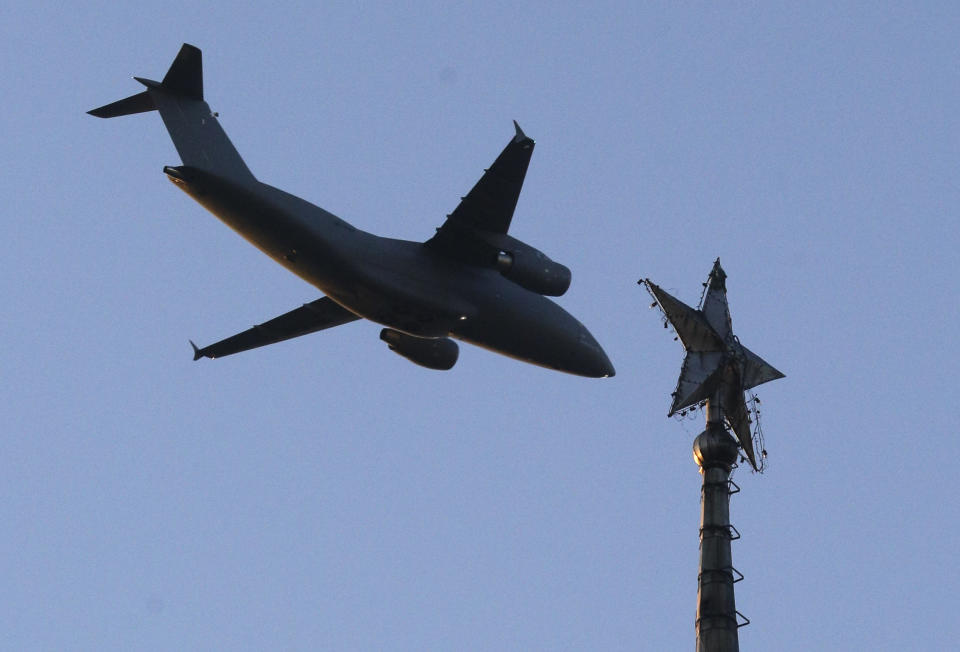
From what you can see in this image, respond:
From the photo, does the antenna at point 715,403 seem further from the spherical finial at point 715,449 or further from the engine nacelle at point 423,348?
the engine nacelle at point 423,348

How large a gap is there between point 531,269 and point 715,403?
681 centimetres

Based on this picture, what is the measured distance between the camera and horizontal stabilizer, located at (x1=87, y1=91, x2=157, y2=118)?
Answer: 35.0 meters

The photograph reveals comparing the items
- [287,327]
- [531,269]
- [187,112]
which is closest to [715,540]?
[531,269]

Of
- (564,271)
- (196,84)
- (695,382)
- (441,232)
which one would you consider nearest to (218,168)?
(196,84)

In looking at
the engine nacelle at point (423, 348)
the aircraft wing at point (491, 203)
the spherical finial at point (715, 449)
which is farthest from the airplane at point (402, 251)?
the spherical finial at point (715, 449)

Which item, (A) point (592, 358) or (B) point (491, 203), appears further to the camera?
(A) point (592, 358)

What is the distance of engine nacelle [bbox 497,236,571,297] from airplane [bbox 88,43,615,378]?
0.07 ft

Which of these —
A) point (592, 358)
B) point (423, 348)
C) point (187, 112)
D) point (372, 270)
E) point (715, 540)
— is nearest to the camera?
point (372, 270)

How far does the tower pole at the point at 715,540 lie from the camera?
35.1 m

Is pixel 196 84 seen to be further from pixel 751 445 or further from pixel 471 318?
pixel 751 445

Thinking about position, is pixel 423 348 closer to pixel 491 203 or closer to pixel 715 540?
pixel 491 203

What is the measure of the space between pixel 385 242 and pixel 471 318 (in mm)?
2515

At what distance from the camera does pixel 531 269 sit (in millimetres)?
35125

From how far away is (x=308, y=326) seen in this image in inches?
1508
